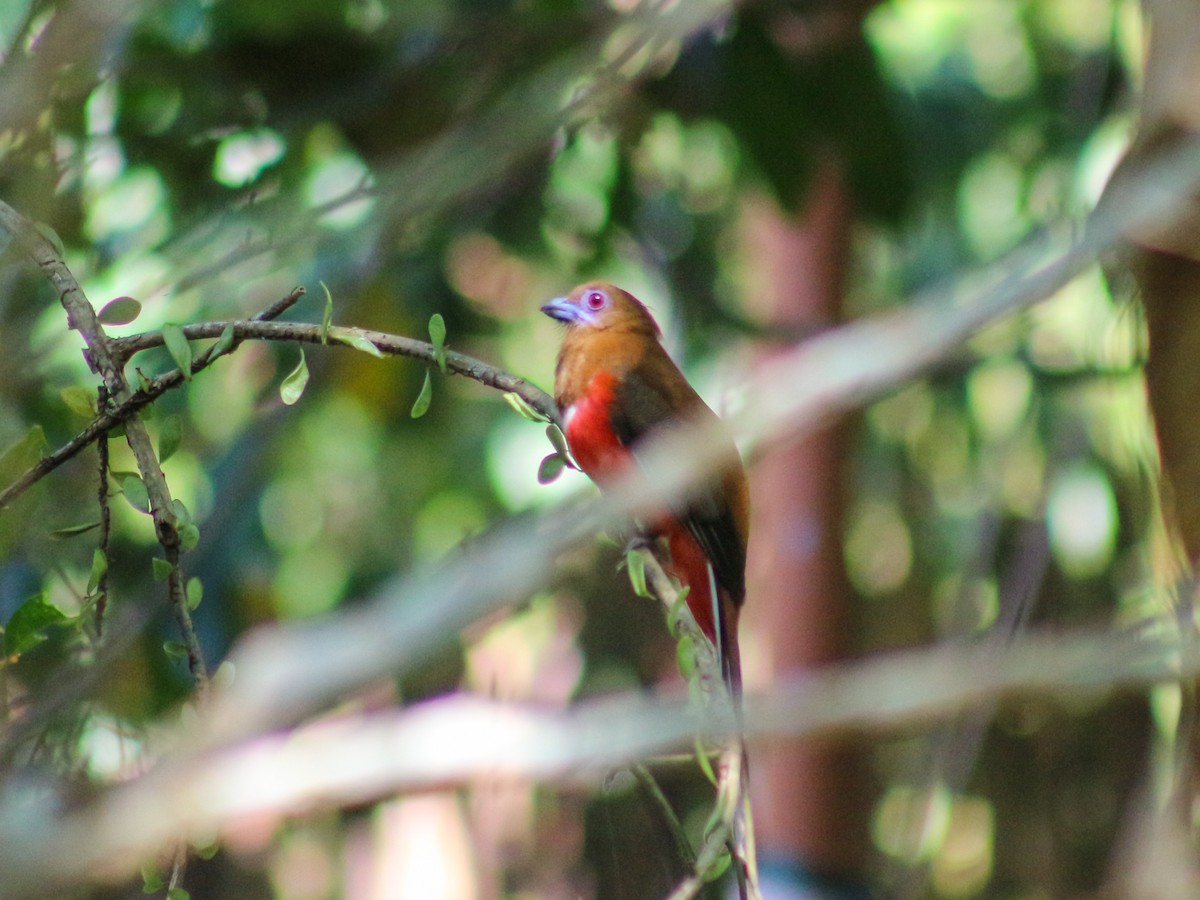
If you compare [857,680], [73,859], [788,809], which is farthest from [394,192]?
[73,859]

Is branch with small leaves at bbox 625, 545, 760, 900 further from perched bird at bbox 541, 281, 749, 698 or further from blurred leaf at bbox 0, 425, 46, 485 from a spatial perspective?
perched bird at bbox 541, 281, 749, 698

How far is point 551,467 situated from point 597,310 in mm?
2001

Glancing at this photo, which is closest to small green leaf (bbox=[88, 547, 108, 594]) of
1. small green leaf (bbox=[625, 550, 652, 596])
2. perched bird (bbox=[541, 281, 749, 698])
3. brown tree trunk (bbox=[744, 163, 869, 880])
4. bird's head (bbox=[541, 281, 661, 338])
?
small green leaf (bbox=[625, 550, 652, 596])

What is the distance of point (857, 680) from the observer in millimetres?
1503

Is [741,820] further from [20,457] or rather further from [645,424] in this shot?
[645,424]

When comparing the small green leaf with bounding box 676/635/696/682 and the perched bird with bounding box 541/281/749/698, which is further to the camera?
the perched bird with bounding box 541/281/749/698

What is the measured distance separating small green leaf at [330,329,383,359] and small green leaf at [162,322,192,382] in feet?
0.69

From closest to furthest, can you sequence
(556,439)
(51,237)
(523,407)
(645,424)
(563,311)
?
(51,237) < (523,407) < (556,439) < (645,424) < (563,311)

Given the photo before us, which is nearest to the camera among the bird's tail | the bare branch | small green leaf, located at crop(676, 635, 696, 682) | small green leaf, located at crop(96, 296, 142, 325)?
the bare branch

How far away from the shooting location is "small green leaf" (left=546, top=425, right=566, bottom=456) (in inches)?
90.9

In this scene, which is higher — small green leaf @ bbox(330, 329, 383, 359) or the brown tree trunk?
small green leaf @ bbox(330, 329, 383, 359)

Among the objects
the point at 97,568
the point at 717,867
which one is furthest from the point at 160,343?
the point at 717,867

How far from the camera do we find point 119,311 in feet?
5.64

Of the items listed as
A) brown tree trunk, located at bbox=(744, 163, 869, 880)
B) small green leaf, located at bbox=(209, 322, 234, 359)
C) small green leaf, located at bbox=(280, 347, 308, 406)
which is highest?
small green leaf, located at bbox=(209, 322, 234, 359)
